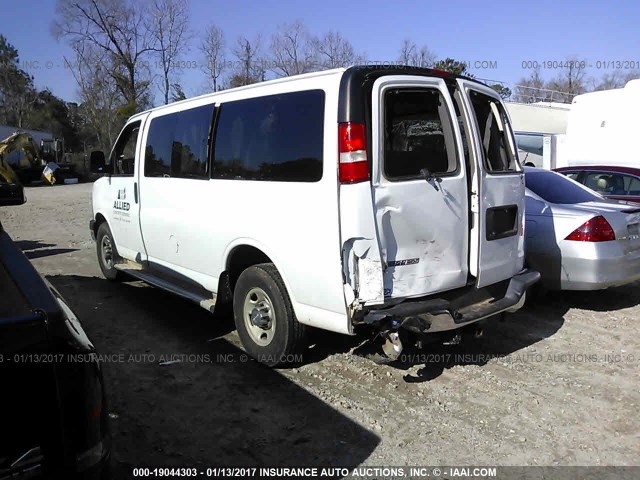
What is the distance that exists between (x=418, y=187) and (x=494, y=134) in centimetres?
142

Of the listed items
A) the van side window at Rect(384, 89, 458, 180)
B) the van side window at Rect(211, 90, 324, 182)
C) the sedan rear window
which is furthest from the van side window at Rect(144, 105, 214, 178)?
the sedan rear window

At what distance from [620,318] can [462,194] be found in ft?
10.3

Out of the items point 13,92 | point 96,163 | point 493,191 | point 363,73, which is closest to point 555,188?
point 493,191

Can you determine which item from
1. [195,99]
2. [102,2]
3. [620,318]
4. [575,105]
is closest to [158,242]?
[195,99]

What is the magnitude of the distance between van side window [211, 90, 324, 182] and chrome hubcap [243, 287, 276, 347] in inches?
38.8

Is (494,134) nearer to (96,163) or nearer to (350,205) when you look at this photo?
(350,205)

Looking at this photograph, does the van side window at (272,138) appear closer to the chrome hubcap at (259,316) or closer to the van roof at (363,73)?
the van roof at (363,73)

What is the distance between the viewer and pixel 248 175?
4.52 metres

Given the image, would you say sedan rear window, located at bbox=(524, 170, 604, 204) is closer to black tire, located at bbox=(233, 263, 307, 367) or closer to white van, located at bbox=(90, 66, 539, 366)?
white van, located at bbox=(90, 66, 539, 366)

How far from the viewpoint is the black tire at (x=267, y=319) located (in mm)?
4305

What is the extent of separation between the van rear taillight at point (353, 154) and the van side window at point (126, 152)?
3552 millimetres

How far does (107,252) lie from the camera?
748cm

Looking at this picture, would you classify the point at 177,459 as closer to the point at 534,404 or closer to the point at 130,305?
the point at 534,404

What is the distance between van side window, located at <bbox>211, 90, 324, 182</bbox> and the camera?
3955 millimetres
